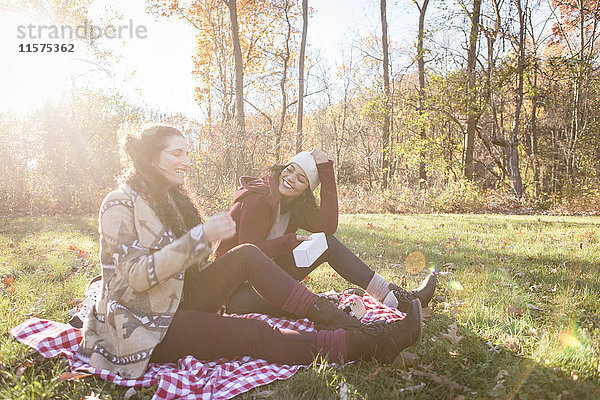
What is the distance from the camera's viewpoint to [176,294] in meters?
2.27

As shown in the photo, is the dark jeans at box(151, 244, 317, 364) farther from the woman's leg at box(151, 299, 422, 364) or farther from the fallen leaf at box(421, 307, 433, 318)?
the fallen leaf at box(421, 307, 433, 318)

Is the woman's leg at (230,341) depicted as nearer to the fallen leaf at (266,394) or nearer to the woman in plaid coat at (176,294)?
the woman in plaid coat at (176,294)

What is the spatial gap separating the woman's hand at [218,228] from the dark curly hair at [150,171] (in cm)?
38

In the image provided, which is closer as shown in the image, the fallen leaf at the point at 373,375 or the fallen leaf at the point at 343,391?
the fallen leaf at the point at 343,391

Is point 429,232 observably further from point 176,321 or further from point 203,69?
point 203,69

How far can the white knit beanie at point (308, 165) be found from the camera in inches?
132

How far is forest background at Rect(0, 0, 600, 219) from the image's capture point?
1114cm

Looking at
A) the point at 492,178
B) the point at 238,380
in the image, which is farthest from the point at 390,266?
the point at 492,178

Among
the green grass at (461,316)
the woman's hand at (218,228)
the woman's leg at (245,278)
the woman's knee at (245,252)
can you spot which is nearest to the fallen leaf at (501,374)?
the green grass at (461,316)

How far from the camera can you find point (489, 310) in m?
3.19

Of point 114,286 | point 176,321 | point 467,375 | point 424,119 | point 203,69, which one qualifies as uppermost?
point 203,69

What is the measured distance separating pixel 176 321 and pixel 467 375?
1.69m

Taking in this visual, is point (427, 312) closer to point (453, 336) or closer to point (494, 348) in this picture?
point (453, 336)

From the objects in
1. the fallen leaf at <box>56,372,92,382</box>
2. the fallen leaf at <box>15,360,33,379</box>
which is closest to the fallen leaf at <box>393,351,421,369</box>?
the fallen leaf at <box>56,372,92,382</box>
